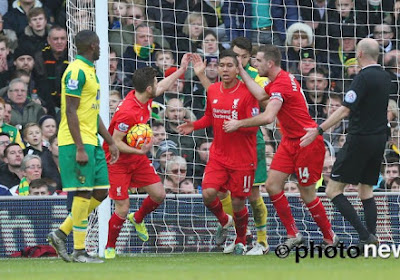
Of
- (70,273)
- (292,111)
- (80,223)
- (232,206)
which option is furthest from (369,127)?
(70,273)

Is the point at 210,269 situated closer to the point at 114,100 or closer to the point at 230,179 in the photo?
the point at 230,179

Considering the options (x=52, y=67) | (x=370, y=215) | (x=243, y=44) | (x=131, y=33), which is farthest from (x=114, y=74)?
(x=370, y=215)

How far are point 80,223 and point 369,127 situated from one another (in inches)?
126

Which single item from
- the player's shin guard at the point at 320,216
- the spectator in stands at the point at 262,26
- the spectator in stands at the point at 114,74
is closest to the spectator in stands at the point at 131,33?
the spectator in stands at the point at 114,74

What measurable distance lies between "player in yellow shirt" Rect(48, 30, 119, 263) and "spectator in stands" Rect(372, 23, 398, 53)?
6.38m

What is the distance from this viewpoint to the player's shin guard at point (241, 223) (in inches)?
468

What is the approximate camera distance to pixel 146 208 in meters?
12.1

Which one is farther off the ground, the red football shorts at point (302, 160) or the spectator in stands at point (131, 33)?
the spectator in stands at point (131, 33)

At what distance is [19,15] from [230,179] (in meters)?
5.07

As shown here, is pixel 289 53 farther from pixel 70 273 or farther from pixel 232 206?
pixel 70 273

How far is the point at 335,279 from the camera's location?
7.61 metres

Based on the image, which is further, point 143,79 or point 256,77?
point 256,77

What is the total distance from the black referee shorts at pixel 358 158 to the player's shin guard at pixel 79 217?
2.73m

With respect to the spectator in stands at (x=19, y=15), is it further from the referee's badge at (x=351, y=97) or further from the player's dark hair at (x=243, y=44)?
the referee's badge at (x=351, y=97)
